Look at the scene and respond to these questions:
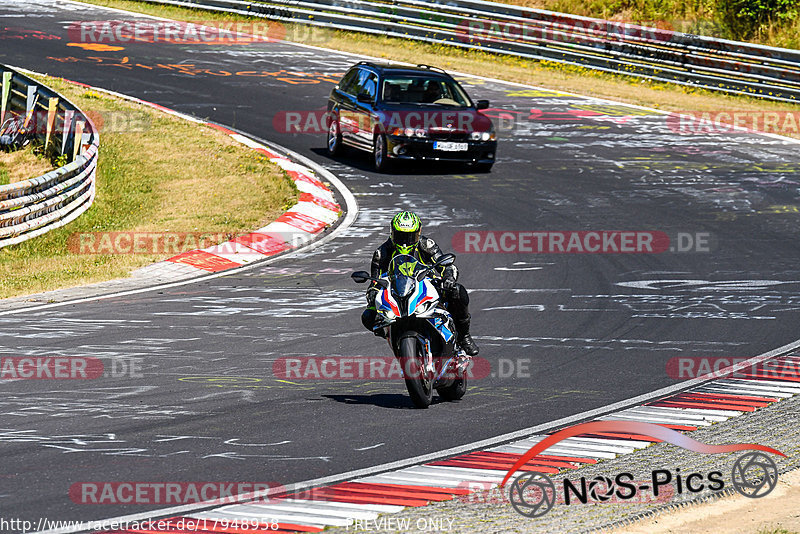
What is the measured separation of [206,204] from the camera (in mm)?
18469

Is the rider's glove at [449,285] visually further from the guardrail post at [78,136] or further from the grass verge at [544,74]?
the grass verge at [544,74]

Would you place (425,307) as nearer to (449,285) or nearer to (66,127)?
(449,285)

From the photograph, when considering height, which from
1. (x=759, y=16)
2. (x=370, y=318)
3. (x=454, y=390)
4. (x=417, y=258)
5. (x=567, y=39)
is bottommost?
(x=454, y=390)

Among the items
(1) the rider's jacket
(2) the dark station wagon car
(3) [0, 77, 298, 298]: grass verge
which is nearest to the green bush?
(2) the dark station wagon car

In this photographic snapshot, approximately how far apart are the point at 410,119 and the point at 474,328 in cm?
875

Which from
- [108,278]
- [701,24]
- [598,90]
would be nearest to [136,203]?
[108,278]

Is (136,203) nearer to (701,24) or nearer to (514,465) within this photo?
(514,465)

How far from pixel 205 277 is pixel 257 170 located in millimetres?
6376

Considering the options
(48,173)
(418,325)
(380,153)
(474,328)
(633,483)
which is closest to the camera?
(633,483)

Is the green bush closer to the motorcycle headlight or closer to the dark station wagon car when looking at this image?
the dark station wagon car

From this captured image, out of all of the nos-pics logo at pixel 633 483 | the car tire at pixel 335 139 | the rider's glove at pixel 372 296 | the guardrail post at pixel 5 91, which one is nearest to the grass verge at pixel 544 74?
the car tire at pixel 335 139

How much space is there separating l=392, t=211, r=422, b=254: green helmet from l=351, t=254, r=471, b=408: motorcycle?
0.09 metres

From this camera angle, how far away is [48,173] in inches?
650

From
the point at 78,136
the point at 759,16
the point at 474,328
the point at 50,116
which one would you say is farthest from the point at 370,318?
the point at 759,16
